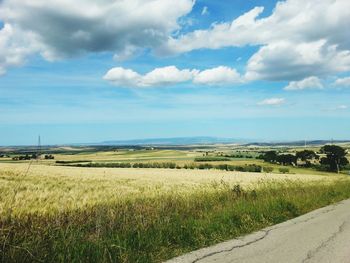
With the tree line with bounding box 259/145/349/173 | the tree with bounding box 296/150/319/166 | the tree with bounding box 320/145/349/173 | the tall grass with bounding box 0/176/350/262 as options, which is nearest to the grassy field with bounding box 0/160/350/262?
the tall grass with bounding box 0/176/350/262

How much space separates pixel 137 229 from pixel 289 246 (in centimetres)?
292

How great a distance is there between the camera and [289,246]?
7.84 metres

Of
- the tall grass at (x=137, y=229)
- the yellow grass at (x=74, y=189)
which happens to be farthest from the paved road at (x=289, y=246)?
the yellow grass at (x=74, y=189)

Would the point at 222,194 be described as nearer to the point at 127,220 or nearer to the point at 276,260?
the point at 127,220

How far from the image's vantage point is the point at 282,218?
11.3m

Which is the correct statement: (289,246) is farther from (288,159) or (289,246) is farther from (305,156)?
(305,156)

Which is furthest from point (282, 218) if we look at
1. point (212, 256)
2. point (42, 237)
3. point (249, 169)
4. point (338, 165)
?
point (338, 165)

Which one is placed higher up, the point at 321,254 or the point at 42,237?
the point at 42,237

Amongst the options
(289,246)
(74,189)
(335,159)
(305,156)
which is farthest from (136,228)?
(305,156)

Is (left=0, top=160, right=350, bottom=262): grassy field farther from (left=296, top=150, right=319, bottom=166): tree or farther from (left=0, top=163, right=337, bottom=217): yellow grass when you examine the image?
(left=296, top=150, right=319, bottom=166): tree

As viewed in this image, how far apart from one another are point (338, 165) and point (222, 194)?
3087 inches

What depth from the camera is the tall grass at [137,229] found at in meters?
6.33

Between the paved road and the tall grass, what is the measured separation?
1.44 ft

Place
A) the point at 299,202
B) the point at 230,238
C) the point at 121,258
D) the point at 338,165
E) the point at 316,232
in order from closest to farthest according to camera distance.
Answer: the point at 121,258 < the point at 230,238 < the point at 316,232 < the point at 299,202 < the point at 338,165
